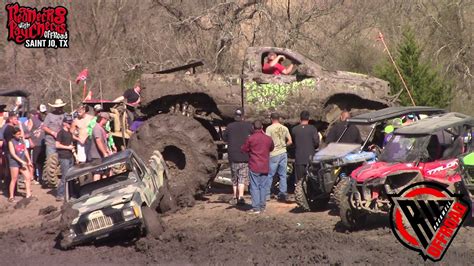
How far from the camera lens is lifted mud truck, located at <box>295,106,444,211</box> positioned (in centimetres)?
1154

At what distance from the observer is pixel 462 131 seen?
10.9m

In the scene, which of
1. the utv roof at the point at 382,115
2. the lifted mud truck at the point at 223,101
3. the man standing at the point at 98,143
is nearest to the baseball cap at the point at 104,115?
the man standing at the point at 98,143

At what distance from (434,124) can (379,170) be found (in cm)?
126

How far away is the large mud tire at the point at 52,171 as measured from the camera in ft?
52.9

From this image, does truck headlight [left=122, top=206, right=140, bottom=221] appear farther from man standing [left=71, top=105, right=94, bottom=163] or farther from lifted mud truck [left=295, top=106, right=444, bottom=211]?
man standing [left=71, top=105, right=94, bottom=163]

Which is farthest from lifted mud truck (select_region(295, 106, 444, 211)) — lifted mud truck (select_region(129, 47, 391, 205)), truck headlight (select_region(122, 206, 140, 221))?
truck headlight (select_region(122, 206, 140, 221))

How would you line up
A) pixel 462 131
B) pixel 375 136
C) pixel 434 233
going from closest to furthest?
pixel 434 233 < pixel 462 131 < pixel 375 136

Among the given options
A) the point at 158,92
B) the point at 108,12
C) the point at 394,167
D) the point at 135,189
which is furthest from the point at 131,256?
the point at 108,12

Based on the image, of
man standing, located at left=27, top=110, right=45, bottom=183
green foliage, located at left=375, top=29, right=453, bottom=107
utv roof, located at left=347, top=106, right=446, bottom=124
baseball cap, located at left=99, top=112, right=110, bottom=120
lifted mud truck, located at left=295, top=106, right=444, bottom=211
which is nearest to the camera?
utv roof, located at left=347, top=106, right=446, bottom=124

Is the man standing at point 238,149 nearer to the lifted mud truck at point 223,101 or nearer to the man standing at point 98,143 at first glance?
the lifted mud truck at point 223,101

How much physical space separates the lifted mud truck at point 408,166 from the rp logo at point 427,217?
17 cm

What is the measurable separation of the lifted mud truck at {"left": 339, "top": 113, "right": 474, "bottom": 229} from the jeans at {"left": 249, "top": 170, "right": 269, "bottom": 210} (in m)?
2.43

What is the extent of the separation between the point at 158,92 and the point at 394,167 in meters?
5.64

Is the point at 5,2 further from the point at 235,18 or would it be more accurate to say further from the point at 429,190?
the point at 429,190
